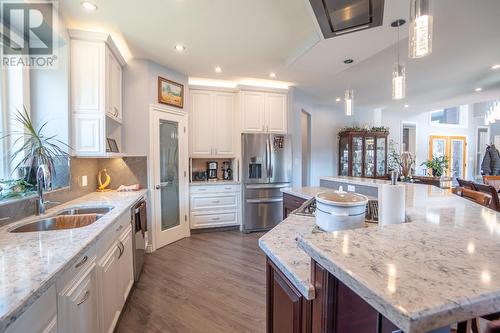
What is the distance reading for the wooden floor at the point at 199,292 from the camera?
187cm

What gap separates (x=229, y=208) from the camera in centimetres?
414

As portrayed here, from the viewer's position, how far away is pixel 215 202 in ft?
13.3

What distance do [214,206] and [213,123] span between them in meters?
1.49

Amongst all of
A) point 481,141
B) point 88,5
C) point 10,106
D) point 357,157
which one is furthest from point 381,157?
point 10,106

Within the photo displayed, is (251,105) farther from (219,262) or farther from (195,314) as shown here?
(195,314)

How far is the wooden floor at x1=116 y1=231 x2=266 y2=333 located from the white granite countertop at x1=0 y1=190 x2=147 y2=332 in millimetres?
961

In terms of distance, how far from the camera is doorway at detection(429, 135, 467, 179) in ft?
Result: 25.0

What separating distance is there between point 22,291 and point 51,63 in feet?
7.74

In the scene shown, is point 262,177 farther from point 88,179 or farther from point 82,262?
point 82,262

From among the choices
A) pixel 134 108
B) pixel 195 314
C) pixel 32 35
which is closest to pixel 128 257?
pixel 195 314

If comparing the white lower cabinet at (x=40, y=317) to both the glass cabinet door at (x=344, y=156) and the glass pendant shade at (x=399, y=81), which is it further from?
the glass cabinet door at (x=344, y=156)

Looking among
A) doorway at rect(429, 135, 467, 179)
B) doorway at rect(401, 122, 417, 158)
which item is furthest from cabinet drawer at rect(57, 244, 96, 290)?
doorway at rect(429, 135, 467, 179)

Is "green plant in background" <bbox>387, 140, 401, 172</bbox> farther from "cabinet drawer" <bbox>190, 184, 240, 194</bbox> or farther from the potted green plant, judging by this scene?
the potted green plant

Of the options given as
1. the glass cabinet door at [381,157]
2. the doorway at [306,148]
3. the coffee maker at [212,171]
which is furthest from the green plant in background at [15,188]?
the glass cabinet door at [381,157]
